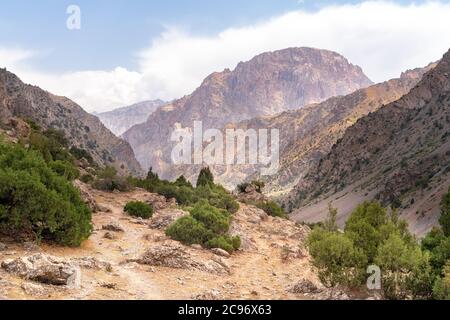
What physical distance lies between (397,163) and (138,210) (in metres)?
103

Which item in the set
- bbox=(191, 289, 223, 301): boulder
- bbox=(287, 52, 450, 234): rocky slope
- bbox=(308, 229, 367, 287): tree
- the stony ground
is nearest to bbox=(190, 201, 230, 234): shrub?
the stony ground

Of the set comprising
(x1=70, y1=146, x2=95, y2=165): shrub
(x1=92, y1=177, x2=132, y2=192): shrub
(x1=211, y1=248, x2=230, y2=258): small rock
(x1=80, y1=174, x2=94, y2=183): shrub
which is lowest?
(x1=211, y1=248, x2=230, y2=258): small rock

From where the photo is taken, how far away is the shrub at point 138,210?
33.5 meters

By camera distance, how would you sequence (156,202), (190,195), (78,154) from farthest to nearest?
(78,154)
(190,195)
(156,202)

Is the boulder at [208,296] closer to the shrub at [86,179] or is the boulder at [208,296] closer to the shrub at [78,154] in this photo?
the shrub at [86,179]

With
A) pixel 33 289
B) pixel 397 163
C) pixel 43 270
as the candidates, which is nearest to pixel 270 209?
pixel 43 270

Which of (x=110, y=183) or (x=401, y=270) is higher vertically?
(x=110, y=183)

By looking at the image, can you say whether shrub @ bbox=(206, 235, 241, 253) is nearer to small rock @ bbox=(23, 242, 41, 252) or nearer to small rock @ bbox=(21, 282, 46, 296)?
small rock @ bbox=(23, 242, 41, 252)

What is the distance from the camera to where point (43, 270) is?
1390 cm

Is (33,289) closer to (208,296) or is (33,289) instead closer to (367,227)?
(208,296)

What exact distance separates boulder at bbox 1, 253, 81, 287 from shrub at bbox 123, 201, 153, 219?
18.8m

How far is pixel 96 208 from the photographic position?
108ft

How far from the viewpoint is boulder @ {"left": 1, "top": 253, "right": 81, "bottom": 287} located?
13.8m

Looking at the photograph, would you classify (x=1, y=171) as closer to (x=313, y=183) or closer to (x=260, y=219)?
(x=260, y=219)
